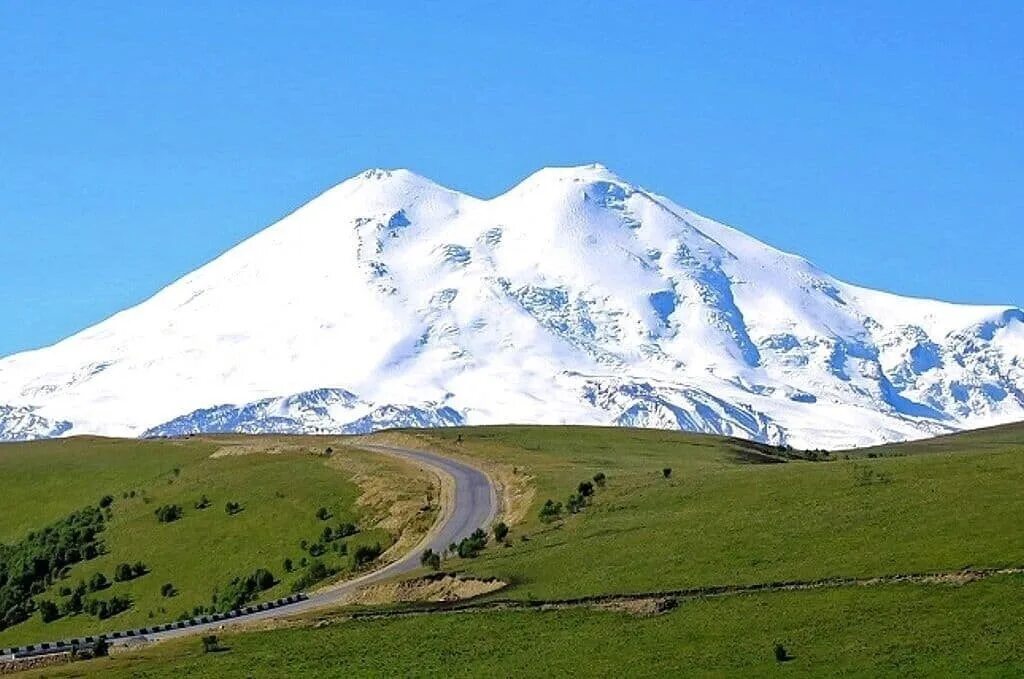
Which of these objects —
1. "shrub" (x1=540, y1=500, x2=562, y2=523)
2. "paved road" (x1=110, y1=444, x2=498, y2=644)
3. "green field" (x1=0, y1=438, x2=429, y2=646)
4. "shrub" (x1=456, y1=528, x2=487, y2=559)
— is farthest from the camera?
"green field" (x1=0, y1=438, x2=429, y2=646)

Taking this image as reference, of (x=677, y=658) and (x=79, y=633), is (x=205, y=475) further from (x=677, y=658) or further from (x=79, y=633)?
(x=677, y=658)

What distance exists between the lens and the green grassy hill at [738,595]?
196 feet

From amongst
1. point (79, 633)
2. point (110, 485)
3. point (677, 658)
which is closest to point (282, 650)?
point (677, 658)

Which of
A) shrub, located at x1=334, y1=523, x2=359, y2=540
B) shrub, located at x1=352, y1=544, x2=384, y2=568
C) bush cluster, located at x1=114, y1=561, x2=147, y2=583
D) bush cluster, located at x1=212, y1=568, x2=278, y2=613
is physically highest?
shrub, located at x1=334, y1=523, x2=359, y2=540

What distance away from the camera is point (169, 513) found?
121m

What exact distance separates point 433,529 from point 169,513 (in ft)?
78.4

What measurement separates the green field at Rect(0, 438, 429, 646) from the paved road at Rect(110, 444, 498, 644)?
352cm

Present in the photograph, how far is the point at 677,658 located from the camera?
61.0 m

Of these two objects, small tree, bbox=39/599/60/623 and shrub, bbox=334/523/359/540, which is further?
shrub, bbox=334/523/359/540

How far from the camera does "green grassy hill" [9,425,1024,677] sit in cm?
5988

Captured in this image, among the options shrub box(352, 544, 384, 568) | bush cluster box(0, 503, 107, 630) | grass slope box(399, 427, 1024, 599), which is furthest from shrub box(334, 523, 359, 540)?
bush cluster box(0, 503, 107, 630)

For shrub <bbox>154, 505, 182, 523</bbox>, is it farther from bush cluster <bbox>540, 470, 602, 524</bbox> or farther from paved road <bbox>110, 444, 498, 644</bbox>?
bush cluster <bbox>540, 470, 602, 524</bbox>

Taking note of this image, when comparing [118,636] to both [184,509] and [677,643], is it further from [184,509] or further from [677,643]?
[184,509]

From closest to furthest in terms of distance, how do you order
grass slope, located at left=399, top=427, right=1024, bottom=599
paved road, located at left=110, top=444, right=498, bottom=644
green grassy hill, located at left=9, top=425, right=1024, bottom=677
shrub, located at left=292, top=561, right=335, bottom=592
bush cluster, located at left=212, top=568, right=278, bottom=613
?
green grassy hill, located at left=9, top=425, right=1024, bottom=677
grass slope, located at left=399, top=427, right=1024, bottom=599
paved road, located at left=110, top=444, right=498, bottom=644
shrub, located at left=292, top=561, right=335, bottom=592
bush cluster, located at left=212, top=568, right=278, bottom=613
